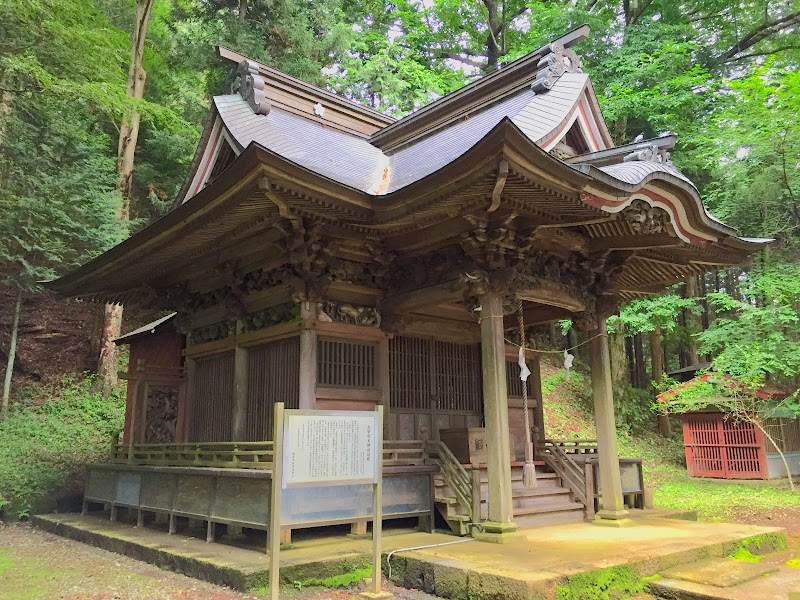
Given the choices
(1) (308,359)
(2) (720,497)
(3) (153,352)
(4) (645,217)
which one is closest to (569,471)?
(4) (645,217)

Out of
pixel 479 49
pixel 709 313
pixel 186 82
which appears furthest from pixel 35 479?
pixel 709 313

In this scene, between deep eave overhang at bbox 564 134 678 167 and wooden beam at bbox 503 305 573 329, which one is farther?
wooden beam at bbox 503 305 573 329

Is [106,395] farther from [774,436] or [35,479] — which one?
[774,436]

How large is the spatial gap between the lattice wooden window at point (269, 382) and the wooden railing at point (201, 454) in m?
0.37

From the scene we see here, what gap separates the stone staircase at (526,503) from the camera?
7.54 meters

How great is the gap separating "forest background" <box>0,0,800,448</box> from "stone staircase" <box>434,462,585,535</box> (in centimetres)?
431

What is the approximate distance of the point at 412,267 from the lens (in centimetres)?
864

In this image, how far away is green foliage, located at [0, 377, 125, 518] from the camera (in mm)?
11719

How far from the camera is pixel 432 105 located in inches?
422

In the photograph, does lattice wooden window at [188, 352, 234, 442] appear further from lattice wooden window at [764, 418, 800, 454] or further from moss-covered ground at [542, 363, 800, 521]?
lattice wooden window at [764, 418, 800, 454]

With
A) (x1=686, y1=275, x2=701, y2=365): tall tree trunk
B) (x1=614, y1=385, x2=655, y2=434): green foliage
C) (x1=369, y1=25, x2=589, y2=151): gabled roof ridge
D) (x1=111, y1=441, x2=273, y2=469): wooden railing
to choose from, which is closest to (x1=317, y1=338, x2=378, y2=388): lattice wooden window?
→ (x1=111, y1=441, x2=273, y2=469): wooden railing

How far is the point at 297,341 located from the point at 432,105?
5078 millimetres

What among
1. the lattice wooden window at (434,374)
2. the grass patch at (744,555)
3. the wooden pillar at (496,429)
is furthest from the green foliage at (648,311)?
the wooden pillar at (496,429)

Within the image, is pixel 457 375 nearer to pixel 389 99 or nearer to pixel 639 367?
pixel 389 99
